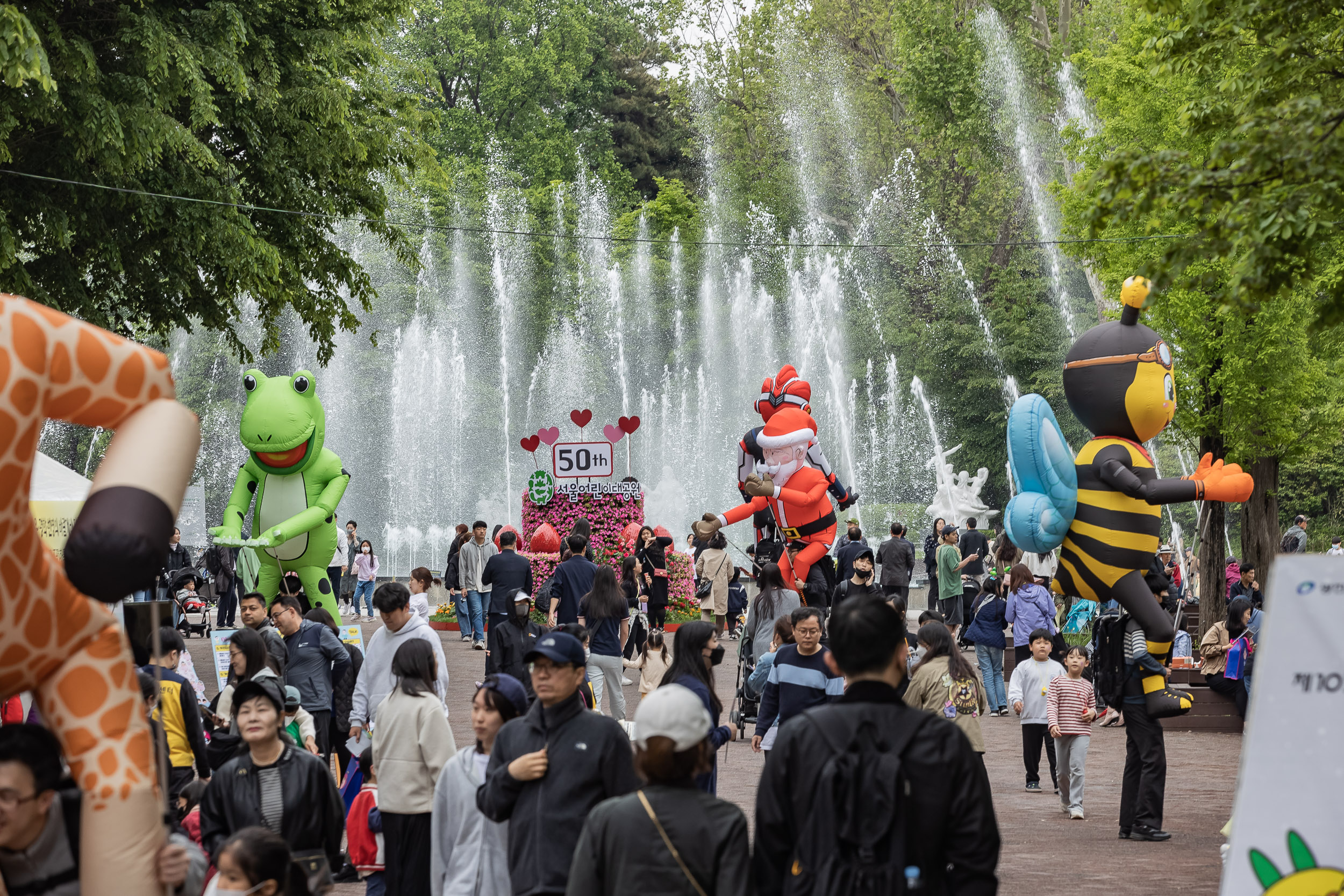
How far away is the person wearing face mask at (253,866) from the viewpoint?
4.04 m

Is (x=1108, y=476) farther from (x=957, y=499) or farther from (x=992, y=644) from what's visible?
(x=957, y=499)

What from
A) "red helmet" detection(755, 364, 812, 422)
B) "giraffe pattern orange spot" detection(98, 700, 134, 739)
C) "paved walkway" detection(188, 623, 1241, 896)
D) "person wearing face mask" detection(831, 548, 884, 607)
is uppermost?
"red helmet" detection(755, 364, 812, 422)

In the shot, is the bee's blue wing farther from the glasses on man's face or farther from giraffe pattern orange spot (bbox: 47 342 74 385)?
the glasses on man's face

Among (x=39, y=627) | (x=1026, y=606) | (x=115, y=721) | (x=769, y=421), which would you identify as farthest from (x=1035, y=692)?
(x=39, y=627)

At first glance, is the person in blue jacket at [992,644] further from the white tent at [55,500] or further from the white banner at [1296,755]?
the white banner at [1296,755]

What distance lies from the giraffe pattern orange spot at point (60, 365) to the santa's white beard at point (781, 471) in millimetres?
12240

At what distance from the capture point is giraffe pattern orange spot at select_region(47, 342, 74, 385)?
3.92 m

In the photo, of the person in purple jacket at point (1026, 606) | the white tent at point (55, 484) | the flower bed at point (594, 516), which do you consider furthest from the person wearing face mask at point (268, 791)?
the flower bed at point (594, 516)

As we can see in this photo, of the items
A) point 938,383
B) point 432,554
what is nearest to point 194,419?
point 432,554

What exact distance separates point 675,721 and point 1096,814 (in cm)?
695

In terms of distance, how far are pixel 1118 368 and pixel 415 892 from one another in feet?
21.9

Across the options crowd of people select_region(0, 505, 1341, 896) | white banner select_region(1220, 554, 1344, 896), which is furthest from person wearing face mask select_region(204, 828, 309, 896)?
white banner select_region(1220, 554, 1344, 896)

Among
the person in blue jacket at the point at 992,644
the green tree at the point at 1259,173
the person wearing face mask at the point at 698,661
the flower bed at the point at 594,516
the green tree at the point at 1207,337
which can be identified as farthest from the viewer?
the flower bed at the point at 594,516

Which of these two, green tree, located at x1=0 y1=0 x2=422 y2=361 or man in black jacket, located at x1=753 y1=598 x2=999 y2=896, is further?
green tree, located at x1=0 y1=0 x2=422 y2=361
